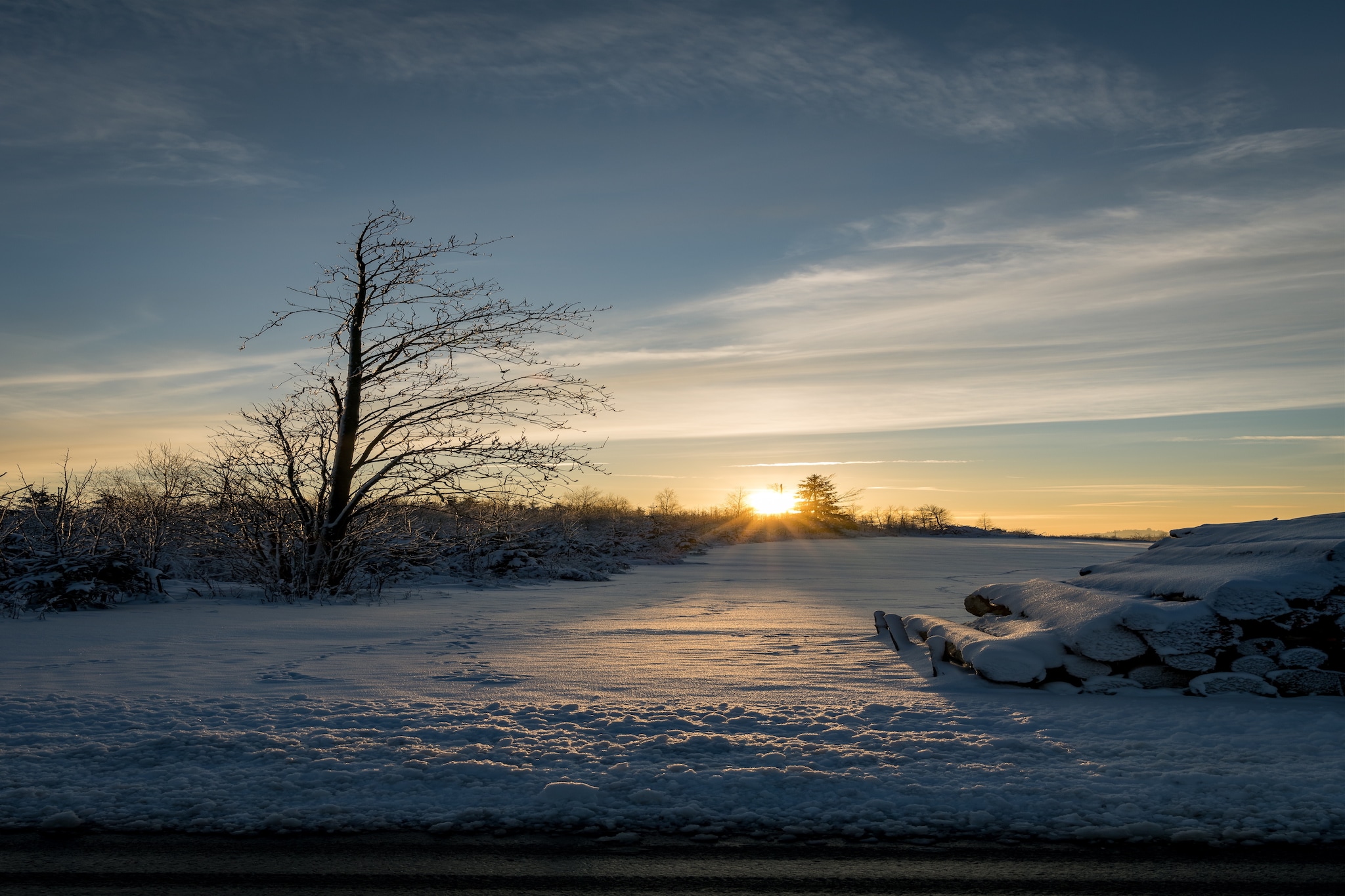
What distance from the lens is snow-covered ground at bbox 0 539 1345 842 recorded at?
3.28m

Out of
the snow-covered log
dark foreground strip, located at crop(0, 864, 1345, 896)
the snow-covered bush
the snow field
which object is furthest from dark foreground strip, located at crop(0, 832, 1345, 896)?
the snow-covered bush

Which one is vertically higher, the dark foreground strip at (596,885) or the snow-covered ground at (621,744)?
the snow-covered ground at (621,744)

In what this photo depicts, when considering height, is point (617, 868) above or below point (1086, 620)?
below

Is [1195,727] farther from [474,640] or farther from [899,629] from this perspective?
[474,640]

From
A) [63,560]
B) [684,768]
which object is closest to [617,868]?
[684,768]

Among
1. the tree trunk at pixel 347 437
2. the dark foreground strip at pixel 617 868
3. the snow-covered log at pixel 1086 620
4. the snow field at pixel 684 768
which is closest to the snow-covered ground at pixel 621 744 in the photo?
the snow field at pixel 684 768

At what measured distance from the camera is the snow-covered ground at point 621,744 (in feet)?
10.7

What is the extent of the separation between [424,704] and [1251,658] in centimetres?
525

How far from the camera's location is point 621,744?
4.21m

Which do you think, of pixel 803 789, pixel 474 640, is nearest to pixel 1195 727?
pixel 803 789

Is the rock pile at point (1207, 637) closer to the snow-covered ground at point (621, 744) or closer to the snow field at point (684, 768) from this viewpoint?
the snow-covered ground at point (621, 744)

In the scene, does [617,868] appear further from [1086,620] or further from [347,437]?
[347,437]

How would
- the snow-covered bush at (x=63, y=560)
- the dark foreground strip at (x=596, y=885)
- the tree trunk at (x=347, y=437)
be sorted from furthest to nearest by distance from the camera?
the tree trunk at (x=347, y=437) < the snow-covered bush at (x=63, y=560) < the dark foreground strip at (x=596, y=885)

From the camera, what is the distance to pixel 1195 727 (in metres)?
4.56
